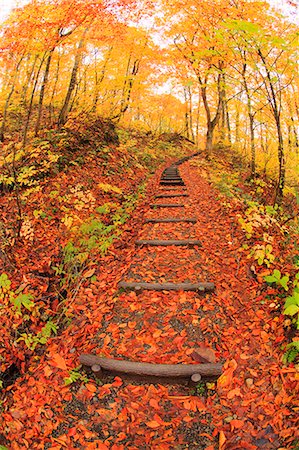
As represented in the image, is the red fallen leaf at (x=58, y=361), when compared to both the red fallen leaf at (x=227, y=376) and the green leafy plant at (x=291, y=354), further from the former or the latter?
the green leafy plant at (x=291, y=354)

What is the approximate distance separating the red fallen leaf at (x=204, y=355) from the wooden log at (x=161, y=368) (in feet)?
0.41

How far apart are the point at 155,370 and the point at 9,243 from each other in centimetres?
416

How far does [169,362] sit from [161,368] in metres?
0.18

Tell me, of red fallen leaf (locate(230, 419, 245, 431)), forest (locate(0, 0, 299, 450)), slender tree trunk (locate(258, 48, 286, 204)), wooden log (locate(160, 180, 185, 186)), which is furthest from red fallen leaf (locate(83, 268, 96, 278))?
wooden log (locate(160, 180, 185, 186))

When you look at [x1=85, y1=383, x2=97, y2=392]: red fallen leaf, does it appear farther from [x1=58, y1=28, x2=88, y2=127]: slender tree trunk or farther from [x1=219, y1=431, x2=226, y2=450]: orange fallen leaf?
[x1=58, y1=28, x2=88, y2=127]: slender tree trunk

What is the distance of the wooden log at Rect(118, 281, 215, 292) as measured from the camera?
438 cm

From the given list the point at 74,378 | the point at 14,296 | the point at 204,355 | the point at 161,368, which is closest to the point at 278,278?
the point at 204,355

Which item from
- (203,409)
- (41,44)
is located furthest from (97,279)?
(41,44)

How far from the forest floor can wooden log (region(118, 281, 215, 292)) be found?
0.28ft

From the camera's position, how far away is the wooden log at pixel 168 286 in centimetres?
438

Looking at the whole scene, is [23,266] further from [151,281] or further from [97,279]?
[151,281]

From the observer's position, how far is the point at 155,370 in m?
3.15

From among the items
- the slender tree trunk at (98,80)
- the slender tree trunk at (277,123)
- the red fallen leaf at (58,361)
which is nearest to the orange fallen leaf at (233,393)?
the red fallen leaf at (58,361)

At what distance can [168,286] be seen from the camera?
14.7 ft
